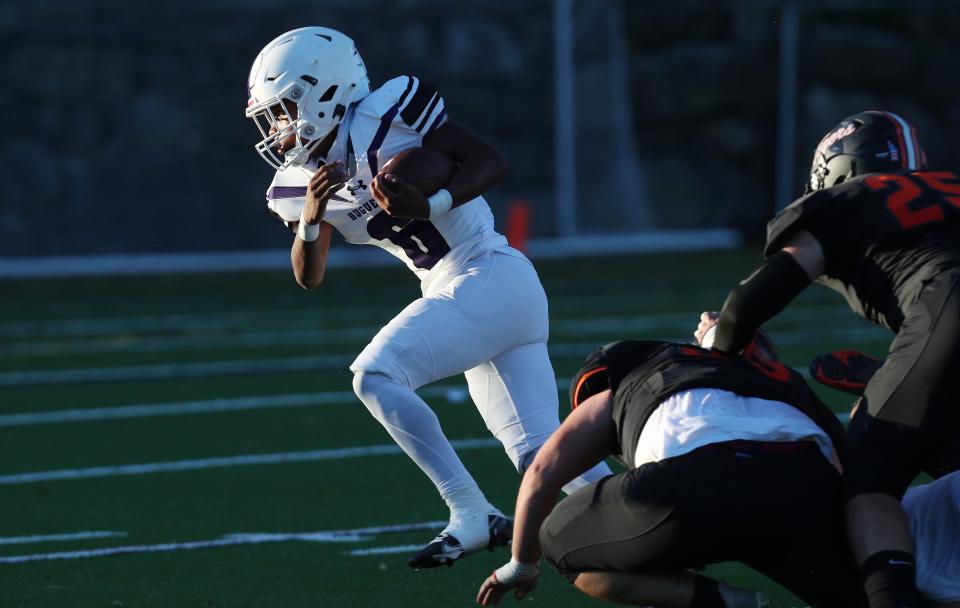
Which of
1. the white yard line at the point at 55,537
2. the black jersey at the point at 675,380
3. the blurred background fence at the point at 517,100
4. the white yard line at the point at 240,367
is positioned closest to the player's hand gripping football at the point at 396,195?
the black jersey at the point at 675,380

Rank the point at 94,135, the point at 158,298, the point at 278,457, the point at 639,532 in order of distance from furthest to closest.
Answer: the point at 94,135 < the point at 158,298 < the point at 278,457 < the point at 639,532

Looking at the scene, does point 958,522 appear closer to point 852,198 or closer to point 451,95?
point 852,198

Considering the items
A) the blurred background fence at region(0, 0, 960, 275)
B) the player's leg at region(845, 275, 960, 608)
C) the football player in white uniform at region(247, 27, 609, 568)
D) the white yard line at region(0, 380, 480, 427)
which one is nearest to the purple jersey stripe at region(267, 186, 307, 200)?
the football player in white uniform at region(247, 27, 609, 568)

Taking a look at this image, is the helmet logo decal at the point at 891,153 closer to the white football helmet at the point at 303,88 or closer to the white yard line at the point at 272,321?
the white football helmet at the point at 303,88

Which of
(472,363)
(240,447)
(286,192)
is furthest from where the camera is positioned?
(240,447)

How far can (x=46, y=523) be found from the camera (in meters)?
5.52

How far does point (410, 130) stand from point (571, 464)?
1.43 meters

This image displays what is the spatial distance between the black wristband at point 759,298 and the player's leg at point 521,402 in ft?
3.46

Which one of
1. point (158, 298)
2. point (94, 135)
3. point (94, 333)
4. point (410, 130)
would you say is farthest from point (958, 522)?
point (94, 135)

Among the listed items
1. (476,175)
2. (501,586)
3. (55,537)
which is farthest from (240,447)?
(501,586)

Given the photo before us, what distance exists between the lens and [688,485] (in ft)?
10.4

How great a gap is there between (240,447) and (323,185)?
114 inches

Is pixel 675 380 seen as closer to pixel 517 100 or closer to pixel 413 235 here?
pixel 413 235

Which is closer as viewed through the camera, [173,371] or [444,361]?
[444,361]
